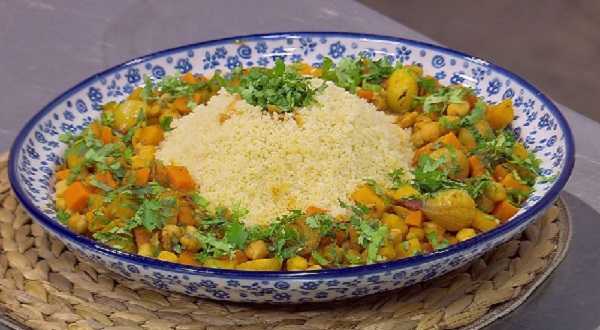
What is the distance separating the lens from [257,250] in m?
1.21

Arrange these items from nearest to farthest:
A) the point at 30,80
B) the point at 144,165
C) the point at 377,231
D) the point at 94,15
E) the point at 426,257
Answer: the point at 426,257
the point at 377,231
the point at 144,165
the point at 30,80
the point at 94,15

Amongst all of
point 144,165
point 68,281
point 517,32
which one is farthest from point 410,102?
point 517,32

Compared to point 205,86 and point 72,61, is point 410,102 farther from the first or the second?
point 72,61

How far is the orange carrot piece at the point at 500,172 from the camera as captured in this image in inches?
55.2

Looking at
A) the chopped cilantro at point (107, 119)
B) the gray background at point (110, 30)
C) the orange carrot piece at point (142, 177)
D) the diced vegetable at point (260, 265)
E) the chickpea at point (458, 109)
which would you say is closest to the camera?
the diced vegetable at point (260, 265)

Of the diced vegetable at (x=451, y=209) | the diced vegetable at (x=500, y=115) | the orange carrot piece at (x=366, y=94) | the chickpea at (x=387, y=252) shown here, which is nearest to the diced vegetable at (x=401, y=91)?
the orange carrot piece at (x=366, y=94)

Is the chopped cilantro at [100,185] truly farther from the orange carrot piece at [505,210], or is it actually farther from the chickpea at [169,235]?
the orange carrot piece at [505,210]

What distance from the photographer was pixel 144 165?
4.75 feet

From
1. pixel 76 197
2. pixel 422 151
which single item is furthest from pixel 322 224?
pixel 76 197

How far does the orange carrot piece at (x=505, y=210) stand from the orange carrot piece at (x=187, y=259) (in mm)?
442

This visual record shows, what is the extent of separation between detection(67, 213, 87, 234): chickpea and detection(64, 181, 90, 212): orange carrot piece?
0.05 meters

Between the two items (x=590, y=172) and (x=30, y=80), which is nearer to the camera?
(x=590, y=172)

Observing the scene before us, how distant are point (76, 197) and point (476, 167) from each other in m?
0.61

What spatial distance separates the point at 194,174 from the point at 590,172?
2.47 feet
